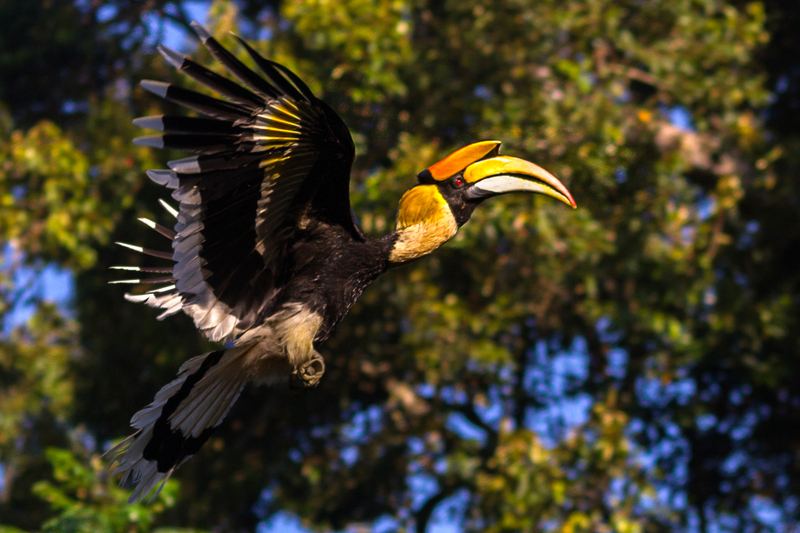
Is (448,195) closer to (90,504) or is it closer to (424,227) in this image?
(424,227)

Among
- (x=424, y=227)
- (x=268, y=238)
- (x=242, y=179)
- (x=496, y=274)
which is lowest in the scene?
(x=496, y=274)

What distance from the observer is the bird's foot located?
2680 millimetres

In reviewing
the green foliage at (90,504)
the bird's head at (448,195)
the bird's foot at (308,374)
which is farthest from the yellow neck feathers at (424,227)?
the green foliage at (90,504)

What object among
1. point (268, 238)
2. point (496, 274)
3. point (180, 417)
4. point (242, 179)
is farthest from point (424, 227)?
point (496, 274)

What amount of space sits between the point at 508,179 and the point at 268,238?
2.39ft

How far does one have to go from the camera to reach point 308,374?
107 inches

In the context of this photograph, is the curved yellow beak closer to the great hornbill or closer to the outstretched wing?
the great hornbill

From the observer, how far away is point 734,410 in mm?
7309

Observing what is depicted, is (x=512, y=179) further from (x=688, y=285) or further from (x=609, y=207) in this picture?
(x=688, y=285)

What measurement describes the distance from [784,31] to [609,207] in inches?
117

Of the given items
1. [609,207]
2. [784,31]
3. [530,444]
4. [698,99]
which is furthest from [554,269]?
[784,31]

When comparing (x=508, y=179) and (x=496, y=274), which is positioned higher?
(x=508, y=179)

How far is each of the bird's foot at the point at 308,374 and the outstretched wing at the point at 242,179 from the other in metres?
0.21

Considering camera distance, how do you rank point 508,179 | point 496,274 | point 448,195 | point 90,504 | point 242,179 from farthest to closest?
point 496,274 < point 90,504 < point 448,195 < point 508,179 < point 242,179
